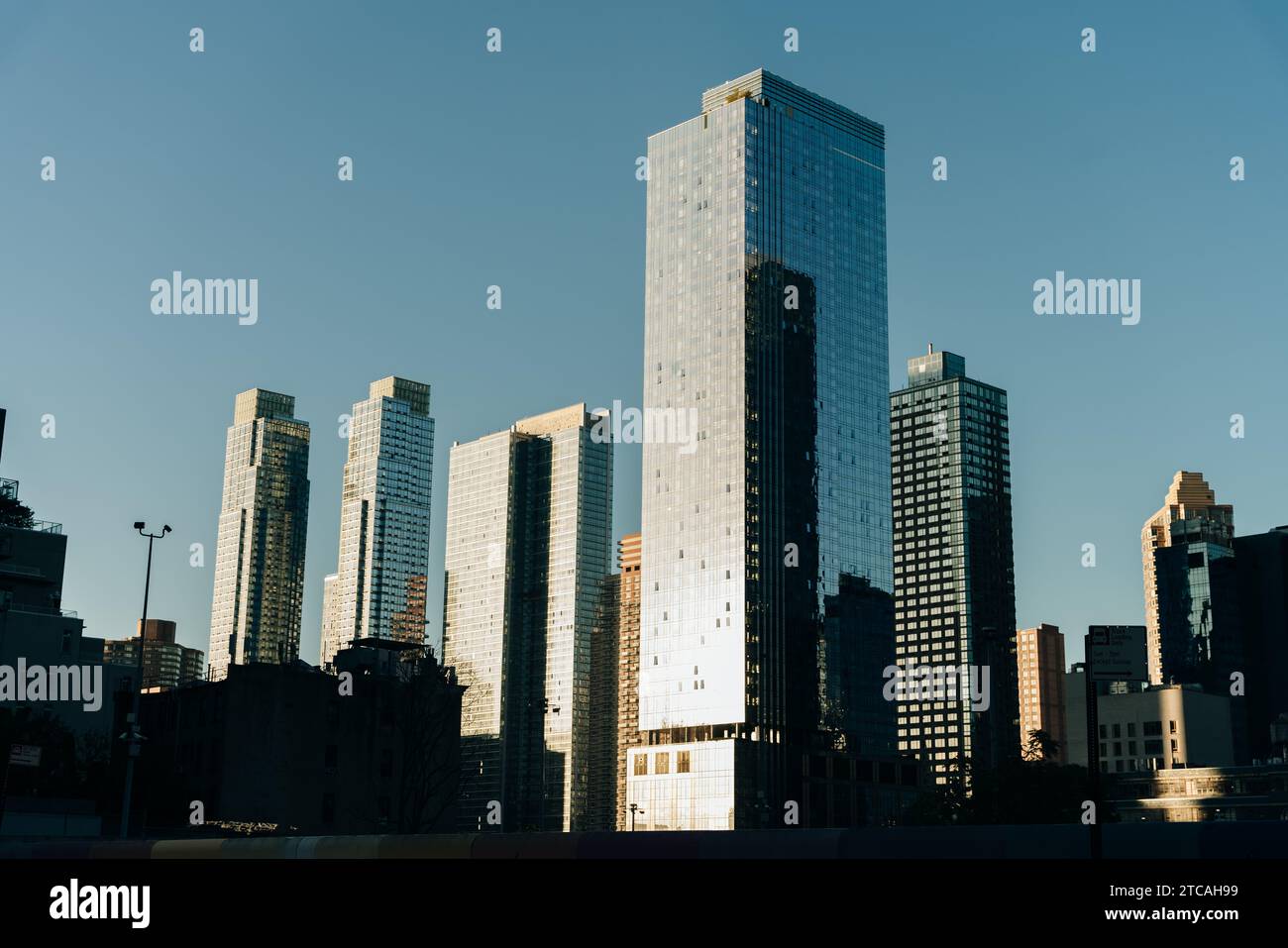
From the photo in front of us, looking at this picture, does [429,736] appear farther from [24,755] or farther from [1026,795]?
[24,755]

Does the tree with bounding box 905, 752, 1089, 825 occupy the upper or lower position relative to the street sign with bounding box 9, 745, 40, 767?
lower

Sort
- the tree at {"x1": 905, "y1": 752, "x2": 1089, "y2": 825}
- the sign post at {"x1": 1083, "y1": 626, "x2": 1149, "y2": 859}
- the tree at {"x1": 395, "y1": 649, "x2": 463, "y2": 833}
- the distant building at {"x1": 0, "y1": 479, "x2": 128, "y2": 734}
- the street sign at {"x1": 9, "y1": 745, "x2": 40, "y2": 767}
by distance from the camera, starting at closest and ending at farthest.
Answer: the sign post at {"x1": 1083, "y1": 626, "x2": 1149, "y2": 859} → the street sign at {"x1": 9, "y1": 745, "x2": 40, "y2": 767} → the distant building at {"x1": 0, "y1": 479, "x2": 128, "y2": 734} → the tree at {"x1": 905, "y1": 752, "x2": 1089, "y2": 825} → the tree at {"x1": 395, "y1": 649, "x2": 463, "y2": 833}

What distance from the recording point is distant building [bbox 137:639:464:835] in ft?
409

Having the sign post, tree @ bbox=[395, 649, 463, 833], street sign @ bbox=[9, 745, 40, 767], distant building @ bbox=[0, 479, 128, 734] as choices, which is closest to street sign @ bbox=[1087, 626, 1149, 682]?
the sign post

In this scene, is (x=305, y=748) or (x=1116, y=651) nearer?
(x=1116, y=651)

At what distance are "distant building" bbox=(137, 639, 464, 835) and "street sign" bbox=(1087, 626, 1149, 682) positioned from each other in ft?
324

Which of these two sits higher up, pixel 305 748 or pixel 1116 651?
pixel 1116 651

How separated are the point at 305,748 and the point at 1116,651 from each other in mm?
113101

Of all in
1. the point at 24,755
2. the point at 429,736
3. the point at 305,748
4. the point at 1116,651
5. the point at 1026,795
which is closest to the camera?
the point at 1116,651

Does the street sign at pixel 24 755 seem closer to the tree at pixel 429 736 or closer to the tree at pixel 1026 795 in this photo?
the tree at pixel 429 736

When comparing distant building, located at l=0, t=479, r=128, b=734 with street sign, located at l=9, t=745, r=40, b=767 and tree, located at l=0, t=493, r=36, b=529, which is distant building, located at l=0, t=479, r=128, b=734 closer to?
tree, located at l=0, t=493, r=36, b=529

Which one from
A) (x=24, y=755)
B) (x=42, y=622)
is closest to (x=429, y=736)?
(x=42, y=622)

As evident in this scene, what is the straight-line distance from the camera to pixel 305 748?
13050 centimetres

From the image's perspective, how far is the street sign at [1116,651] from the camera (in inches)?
1041
